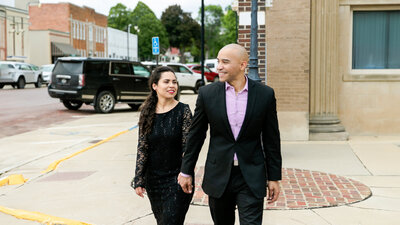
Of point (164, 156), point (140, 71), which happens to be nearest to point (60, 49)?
point (140, 71)

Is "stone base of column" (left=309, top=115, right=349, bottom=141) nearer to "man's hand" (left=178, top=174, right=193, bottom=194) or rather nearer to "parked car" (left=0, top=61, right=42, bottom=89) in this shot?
"man's hand" (left=178, top=174, right=193, bottom=194)

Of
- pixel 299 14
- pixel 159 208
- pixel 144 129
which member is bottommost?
pixel 159 208

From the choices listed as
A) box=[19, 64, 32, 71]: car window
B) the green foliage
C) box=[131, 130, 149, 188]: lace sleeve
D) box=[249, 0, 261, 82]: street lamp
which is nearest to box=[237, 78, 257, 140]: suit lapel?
box=[131, 130, 149, 188]: lace sleeve

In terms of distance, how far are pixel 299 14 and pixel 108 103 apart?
31.9 feet

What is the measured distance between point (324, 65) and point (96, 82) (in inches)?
372

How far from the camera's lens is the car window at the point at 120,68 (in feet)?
60.5

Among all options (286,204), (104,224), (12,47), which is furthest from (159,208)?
(12,47)

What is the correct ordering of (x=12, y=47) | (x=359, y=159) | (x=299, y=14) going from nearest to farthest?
(x=359, y=159)
(x=299, y=14)
(x=12, y=47)

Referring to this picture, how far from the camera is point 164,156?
3801mm

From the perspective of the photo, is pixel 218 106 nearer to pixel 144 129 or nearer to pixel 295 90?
pixel 144 129

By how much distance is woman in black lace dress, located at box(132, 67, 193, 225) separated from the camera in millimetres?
3760

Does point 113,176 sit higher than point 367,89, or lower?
lower

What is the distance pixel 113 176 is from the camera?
735cm

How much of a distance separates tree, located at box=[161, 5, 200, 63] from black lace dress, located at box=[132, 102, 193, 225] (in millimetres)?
102992
